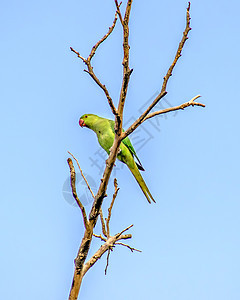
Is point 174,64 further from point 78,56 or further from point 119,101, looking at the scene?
point 78,56

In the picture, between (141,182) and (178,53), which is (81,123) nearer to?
(141,182)

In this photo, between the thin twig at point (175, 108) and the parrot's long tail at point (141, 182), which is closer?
the thin twig at point (175, 108)

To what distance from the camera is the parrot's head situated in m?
7.04

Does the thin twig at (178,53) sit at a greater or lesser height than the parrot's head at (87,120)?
lesser

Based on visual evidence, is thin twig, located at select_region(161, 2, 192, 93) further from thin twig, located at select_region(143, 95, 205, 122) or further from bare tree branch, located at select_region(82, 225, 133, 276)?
bare tree branch, located at select_region(82, 225, 133, 276)

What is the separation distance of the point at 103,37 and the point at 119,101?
0.58 meters

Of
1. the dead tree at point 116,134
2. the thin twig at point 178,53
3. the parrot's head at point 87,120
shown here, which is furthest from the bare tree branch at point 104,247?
the parrot's head at point 87,120

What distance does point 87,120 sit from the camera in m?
7.12

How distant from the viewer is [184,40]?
3.14m

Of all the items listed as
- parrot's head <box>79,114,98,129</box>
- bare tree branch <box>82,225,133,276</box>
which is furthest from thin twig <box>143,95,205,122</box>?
parrot's head <box>79,114,98,129</box>

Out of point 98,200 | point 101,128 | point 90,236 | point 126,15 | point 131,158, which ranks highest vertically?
point 101,128

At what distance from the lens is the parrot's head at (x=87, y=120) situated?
7.04m

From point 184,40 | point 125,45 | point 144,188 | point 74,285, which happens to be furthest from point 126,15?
point 144,188

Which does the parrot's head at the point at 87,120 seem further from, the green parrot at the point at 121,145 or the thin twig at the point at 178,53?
the thin twig at the point at 178,53
